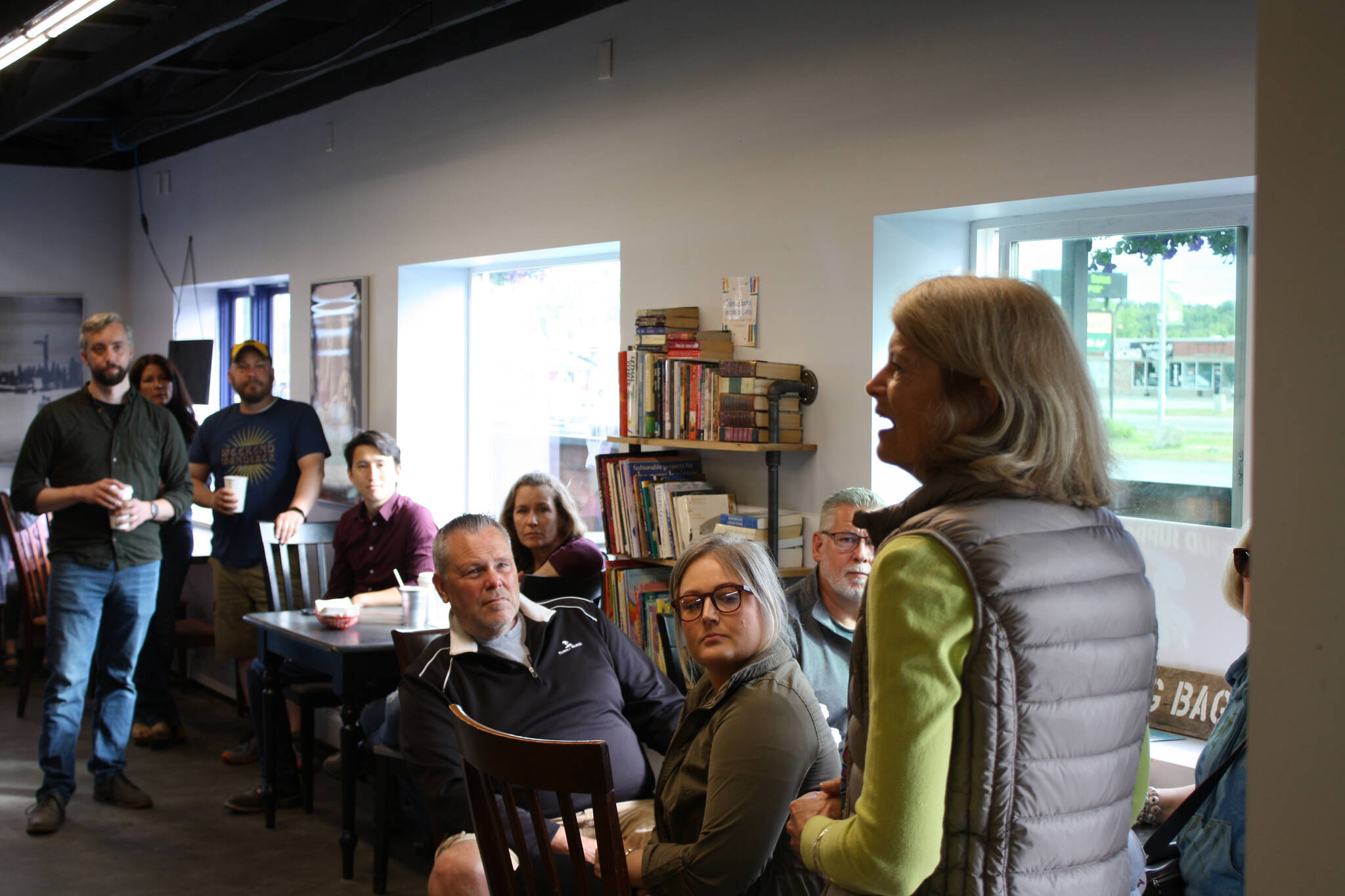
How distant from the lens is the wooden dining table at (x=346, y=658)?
11.6 ft

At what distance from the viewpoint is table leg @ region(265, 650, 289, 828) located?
411 cm

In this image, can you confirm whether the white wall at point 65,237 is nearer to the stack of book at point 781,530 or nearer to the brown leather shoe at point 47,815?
the brown leather shoe at point 47,815

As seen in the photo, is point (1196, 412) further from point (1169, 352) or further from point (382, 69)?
point (382, 69)

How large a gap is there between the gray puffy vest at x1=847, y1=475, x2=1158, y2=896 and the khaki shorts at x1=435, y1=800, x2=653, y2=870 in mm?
1312

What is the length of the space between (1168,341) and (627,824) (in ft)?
5.85

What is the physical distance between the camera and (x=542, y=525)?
150 inches

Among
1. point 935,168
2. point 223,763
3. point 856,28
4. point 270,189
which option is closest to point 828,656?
point 935,168

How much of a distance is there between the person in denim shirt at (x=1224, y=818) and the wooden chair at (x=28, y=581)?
5.24m

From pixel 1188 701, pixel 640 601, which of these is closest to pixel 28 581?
pixel 640 601

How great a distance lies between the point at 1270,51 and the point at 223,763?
494cm

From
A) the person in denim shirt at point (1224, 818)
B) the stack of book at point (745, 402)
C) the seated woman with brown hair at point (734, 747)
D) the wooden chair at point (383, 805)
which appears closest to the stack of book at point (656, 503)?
the stack of book at point (745, 402)

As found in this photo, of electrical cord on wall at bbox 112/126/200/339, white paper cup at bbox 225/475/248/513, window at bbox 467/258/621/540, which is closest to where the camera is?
white paper cup at bbox 225/475/248/513

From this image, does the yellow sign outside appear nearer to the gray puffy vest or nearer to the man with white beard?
the man with white beard

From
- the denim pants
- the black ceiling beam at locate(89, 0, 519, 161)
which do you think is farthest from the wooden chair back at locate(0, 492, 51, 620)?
the black ceiling beam at locate(89, 0, 519, 161)
